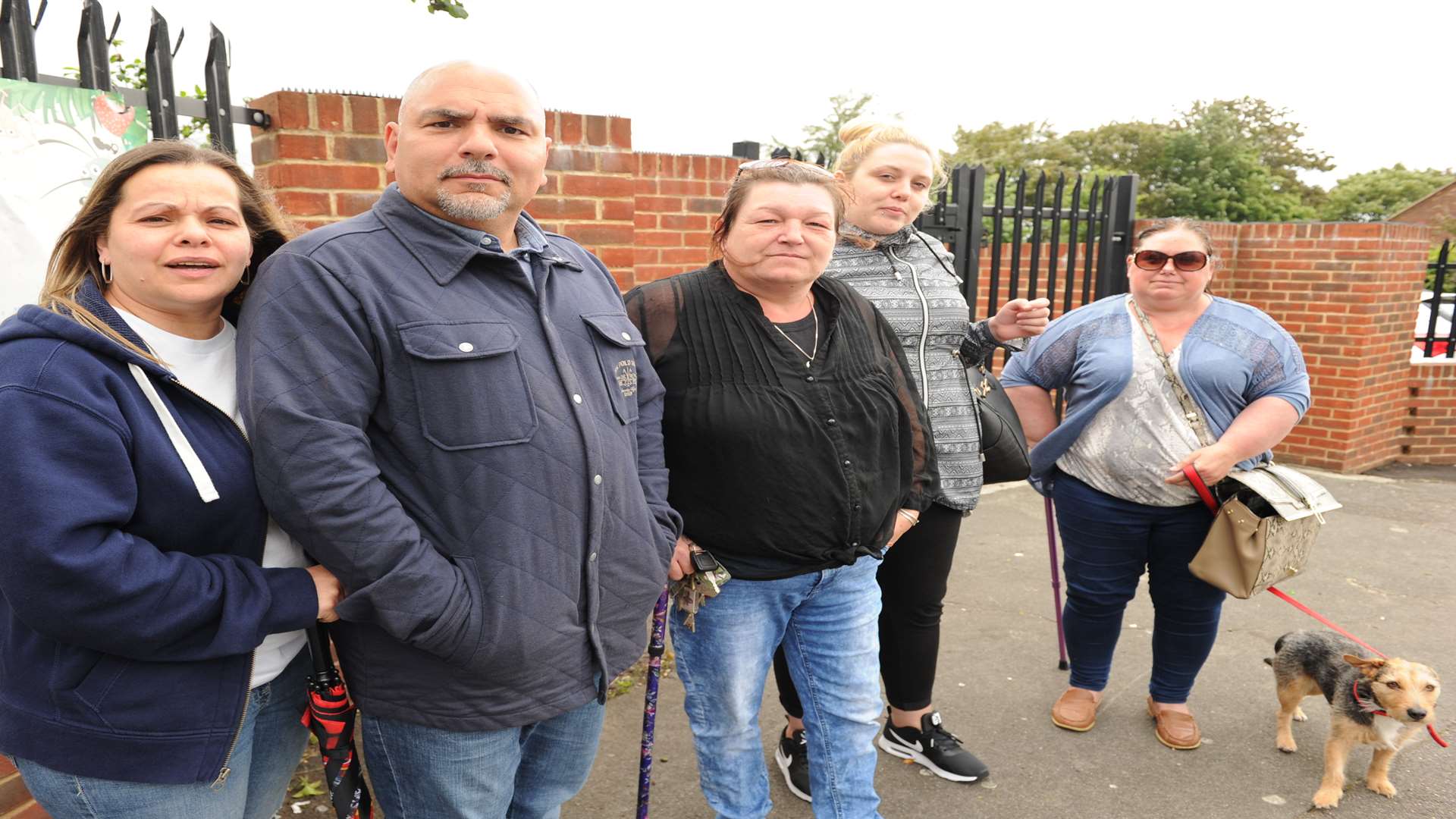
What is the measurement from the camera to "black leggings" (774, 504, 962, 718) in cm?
282

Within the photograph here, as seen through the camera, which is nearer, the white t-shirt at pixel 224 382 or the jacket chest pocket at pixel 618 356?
the white t-shirt at pixel 224 382

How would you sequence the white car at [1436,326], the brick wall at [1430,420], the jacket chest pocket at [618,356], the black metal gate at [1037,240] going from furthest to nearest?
1. the white car at [1436,326]
2. the brick wall at [1430,420]
3. the black metal gate at [1037,240]
4. the jacket chest pocket at [618,356]

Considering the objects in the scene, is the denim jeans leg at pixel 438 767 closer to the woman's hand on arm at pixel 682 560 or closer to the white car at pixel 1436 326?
the woman's hand on arm at pixel 682 560

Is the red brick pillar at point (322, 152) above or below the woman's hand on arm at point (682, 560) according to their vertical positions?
above

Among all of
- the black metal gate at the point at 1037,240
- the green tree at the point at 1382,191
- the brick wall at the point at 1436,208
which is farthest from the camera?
the brick wall at the point at 1436,208

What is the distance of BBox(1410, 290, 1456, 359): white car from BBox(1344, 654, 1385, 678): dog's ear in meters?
5.83

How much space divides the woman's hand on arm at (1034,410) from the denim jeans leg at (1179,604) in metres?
0.50

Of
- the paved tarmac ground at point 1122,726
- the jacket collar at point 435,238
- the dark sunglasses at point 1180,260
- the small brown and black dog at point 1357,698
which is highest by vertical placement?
the jacket collar at point 435,238

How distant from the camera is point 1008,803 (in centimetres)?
289

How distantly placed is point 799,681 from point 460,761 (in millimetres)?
1006

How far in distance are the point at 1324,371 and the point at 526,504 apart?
7.29m

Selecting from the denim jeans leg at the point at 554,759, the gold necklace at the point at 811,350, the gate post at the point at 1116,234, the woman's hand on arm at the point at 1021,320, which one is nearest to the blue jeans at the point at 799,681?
the denim jeans leg at the point at 554,759

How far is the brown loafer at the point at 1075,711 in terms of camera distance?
130 inches

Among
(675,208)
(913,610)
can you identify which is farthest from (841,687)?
(675,208)
